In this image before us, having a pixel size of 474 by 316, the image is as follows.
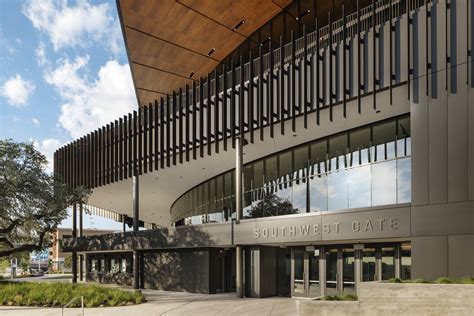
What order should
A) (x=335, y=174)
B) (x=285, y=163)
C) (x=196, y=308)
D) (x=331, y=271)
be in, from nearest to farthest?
(x=196, y=308)
(x=335, y=174)
(x=331, y=271)
(x=285, y=163)

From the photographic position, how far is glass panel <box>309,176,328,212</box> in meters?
22.9

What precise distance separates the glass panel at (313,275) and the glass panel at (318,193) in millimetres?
2415

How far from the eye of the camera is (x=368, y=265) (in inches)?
848

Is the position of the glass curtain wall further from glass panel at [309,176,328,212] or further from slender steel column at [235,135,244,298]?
slender steel column at [235,135,244,298]

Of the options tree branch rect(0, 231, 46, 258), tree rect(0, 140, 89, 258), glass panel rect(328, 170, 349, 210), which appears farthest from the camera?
tree branch rect(0, 231, 46, 258)

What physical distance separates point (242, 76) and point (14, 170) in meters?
14.4

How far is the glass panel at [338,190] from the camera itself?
2194 centimetres

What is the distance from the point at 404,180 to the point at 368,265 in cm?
429

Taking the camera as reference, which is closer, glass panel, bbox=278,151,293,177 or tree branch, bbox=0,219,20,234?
glass panel, bbox=278,151,293,177

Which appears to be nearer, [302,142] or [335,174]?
[335,174]

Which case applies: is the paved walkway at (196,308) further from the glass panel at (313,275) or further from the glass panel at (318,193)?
the glass panel at (318,193)

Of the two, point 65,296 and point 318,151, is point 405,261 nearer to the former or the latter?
point 318,151

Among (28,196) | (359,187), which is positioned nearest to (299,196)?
(359,187)

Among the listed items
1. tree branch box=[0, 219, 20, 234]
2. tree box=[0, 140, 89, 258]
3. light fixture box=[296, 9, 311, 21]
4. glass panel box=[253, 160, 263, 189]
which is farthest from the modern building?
tree branch box=[0, 219, 20, 234]
